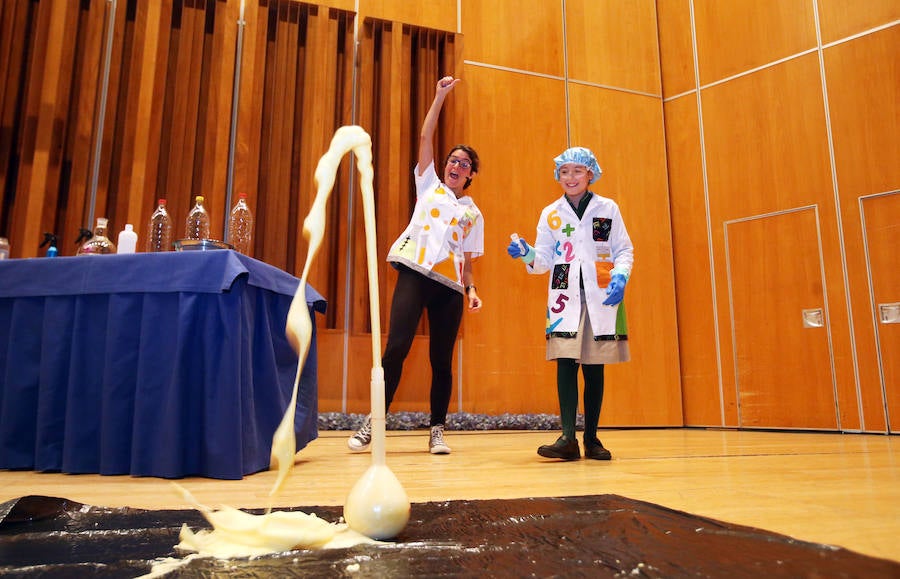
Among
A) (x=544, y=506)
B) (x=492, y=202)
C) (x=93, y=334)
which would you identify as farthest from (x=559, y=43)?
(x=544, y=506)

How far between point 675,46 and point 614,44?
21.2 inches

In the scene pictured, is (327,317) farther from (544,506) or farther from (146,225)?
(544,506)

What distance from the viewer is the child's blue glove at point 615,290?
7.98ft

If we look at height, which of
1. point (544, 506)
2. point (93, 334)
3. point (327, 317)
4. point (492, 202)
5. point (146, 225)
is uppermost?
point (492, 202)

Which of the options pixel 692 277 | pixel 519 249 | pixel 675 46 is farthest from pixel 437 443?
pixel 675 46

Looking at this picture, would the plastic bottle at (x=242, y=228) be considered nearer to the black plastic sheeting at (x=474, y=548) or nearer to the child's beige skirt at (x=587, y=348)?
the child's beige skirt at (x=587, y=348)

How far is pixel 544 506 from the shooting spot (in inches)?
50.0

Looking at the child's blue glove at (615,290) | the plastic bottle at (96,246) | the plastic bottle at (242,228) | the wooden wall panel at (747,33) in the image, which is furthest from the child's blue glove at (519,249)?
the wooden wall panel at (747,33)

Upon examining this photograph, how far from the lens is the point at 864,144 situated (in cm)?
416

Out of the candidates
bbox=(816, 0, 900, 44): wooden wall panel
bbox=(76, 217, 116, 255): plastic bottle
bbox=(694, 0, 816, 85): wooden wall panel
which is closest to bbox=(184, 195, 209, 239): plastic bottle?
bbox=(76, 217, 116, 255): plastic bottle

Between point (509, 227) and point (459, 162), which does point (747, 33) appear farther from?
point (459, 162)

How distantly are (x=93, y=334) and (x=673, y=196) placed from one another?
4510mm

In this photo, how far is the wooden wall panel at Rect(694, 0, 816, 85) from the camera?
4.53 metres

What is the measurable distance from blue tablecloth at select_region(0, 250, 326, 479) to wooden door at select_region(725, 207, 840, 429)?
3753 millimetres
